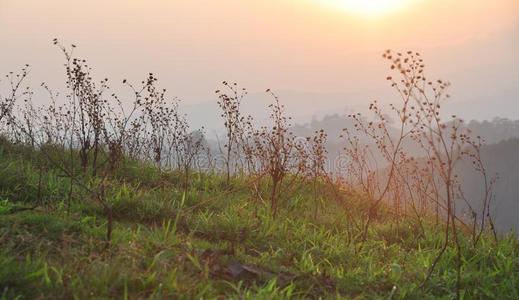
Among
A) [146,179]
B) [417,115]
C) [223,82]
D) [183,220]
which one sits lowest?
[183,220]

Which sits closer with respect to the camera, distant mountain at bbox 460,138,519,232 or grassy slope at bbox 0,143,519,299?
grassy slope at bbox 0,143,519,299

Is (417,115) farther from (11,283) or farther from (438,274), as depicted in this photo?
(11,283)

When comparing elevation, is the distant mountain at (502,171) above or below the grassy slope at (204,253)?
above

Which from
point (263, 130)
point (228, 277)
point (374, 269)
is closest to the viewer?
point (228, 277)

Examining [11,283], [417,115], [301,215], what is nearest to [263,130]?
[301,215]

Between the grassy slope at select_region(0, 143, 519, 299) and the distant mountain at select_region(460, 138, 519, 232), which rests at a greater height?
the distant mountain at select_region(460, 138, 519, 232)

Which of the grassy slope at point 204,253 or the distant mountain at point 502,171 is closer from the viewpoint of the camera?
the grassy slope at point 204,253

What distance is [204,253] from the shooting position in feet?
13.6

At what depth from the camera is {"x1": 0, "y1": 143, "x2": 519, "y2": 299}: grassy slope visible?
3294 mm

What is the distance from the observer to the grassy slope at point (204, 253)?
10.8ft

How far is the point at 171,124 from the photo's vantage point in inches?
348

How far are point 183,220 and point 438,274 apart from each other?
7.77 feet

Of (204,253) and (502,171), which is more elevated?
(502,171)

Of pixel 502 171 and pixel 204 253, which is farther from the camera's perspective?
pixel 502 171
